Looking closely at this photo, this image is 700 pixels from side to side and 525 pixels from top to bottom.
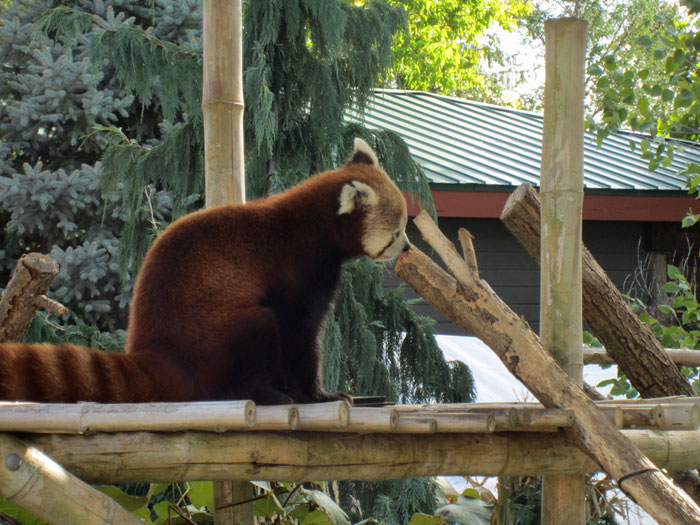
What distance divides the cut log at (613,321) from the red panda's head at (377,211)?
477 mm

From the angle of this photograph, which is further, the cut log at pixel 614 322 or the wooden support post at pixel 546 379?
the cut log at pixel 614 322

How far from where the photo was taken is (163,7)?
18.8 feet

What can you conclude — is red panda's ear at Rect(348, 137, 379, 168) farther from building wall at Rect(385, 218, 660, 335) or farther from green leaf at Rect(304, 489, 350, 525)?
building wall at Rect(385, 218, 660, 335)

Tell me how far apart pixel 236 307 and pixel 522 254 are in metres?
5.51

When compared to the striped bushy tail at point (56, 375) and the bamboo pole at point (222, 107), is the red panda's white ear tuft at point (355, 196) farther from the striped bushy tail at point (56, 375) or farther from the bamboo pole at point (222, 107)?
the striped bushy tail at point (56, 375)

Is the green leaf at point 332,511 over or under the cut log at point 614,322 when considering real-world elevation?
under

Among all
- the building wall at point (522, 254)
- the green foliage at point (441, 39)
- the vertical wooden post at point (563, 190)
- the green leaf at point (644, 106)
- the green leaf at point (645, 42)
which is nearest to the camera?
the vertical wooden post at point (563, 190)

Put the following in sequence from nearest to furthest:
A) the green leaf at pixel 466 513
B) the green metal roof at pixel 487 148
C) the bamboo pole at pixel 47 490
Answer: the bamboo pole at pixel 47 490, the green leaf at pixel 466 513, the green metal roof at pixel 487 148

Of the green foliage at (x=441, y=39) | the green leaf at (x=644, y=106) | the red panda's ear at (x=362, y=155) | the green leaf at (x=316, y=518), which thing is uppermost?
the green foliage at (x=441, y=39)

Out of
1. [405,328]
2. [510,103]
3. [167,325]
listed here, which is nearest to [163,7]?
[405,328]

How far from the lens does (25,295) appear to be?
3.22 m

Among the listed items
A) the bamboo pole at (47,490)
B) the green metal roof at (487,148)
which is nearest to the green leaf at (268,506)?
the bamboo pole at (47,490)

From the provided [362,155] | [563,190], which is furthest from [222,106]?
[563,190]

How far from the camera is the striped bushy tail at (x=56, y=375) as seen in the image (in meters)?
2.01
